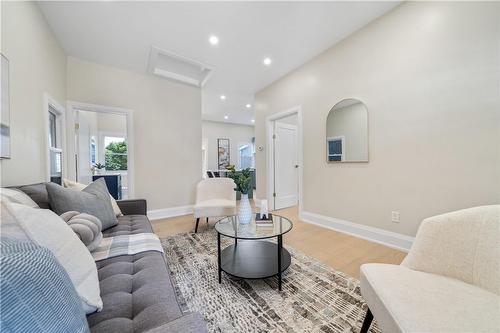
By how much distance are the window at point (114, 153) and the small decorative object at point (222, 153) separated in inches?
126

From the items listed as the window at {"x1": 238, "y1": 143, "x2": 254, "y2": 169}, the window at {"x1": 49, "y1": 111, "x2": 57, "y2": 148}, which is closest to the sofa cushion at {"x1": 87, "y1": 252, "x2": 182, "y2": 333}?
the window at {"x1": 49, "y1": 111, "x2": 57, "y2": 148}

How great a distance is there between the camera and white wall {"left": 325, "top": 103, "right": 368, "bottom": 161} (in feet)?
8.01

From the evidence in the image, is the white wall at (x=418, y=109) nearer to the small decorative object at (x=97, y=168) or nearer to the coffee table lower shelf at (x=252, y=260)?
the coffee table lower shelf at (x=252, y=260)

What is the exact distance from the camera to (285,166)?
4.17 meters

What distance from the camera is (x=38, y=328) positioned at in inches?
14.0

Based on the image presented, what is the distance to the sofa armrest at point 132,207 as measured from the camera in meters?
2.06

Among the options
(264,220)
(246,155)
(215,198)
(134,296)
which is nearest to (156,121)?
(215,198)

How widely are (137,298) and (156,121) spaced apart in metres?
3.26

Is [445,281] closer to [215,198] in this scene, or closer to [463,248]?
[463,248]

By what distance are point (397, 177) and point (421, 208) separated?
38 centimetres

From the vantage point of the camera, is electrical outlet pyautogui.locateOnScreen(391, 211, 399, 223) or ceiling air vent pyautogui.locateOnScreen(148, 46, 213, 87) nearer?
electrical outlet pyautogui.locateOnScreen(391, 211, 399, 223)

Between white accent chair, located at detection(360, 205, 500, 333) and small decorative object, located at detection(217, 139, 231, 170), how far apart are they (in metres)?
6.94

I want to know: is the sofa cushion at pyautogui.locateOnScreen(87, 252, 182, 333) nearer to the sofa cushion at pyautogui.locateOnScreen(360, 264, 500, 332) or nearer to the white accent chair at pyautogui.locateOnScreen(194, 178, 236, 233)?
the sofa cushion at pyautogui.locateOnScreen(360, 264, 500, 332)

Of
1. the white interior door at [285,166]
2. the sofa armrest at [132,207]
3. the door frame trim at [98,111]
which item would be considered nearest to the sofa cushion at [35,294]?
the sofa armrest at [132,207]
